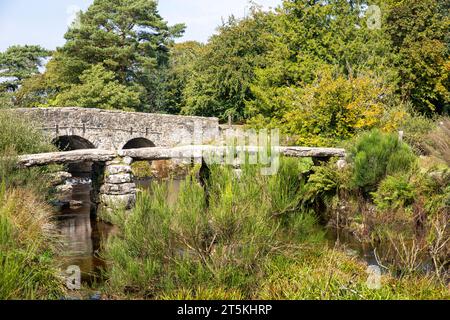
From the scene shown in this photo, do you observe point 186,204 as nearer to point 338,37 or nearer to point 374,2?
point 338,37

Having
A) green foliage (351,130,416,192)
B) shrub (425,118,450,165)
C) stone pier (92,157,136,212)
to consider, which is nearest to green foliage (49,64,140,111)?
→ stone pier (92,157,136,212)

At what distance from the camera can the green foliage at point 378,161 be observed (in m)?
11.5

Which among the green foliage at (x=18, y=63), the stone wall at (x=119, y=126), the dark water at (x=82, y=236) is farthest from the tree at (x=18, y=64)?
the dark water at (x=82, y=236)

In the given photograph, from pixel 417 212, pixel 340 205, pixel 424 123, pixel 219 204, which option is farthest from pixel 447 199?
pixel 424 123

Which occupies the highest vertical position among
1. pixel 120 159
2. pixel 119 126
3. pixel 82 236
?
pixel 119 126

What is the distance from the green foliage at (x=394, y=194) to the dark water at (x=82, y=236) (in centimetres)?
638

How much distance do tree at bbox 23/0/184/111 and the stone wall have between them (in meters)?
4.04

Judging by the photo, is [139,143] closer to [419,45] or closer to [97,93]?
[97,93]

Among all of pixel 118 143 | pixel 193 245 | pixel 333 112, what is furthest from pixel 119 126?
pixel 193 245

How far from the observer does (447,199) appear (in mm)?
9578

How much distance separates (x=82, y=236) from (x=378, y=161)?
7.42 m

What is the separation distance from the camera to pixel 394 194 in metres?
10.7

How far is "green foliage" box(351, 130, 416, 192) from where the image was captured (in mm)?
11516

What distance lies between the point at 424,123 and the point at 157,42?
696 inches
